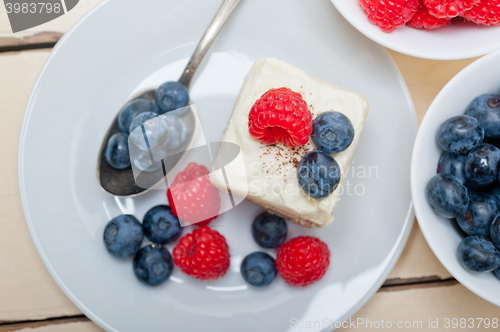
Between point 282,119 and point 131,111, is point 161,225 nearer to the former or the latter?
point 131,111

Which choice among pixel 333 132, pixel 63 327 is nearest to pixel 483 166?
pixel 333 132

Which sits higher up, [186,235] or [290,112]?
[290,112]

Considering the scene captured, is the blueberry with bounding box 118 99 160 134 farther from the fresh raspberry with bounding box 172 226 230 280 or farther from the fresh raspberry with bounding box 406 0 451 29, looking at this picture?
the fresh raspberry with bounding box 406 0 451 29

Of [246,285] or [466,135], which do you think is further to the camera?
[246,285]

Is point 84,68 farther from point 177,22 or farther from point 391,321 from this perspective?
point 391,321

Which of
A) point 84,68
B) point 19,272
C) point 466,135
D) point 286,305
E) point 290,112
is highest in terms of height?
point 84,68

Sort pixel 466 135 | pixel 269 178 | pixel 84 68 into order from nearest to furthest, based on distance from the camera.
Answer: pixel 466 135 → pixel 269 178 → pixel 84 68

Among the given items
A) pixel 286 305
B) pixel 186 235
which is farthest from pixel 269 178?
pixel 286 305

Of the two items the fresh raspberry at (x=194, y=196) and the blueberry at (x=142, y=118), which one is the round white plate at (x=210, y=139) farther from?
the blueberry at (x=142, y=118)


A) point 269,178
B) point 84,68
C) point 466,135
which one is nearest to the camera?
point 466,135
